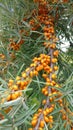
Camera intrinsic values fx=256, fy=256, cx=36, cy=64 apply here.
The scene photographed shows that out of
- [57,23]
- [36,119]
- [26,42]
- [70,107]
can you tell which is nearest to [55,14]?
[57,23]

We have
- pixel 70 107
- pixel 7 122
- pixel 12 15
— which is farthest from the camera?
pixel 12 15

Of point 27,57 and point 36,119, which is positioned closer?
point 36,119

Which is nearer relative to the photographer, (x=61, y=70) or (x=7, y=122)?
(x=7, y=122)

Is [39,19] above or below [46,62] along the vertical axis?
above

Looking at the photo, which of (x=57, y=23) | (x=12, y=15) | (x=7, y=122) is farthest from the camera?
(x=57, y=23)

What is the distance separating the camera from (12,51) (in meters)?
0.98

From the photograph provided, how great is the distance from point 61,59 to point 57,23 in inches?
6.2

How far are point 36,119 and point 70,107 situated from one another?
0.17m

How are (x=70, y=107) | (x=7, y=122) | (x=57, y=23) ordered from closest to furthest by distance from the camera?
1. (x=7, y=122)
2. (x=70, y=107)
3. (x=57, y=23)

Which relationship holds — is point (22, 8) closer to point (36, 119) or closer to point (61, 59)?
point (61, 59)

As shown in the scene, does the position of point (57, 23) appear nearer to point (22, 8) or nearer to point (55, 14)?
point (55, 14)

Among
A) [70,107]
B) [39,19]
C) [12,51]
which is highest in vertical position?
[39,19]

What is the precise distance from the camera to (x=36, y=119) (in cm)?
61

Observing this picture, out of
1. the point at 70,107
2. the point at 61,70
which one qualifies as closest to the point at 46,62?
the point at 70,107
